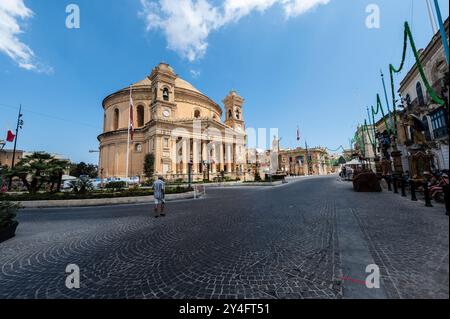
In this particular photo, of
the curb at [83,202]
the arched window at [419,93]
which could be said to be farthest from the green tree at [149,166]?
the arched window at [419,93]

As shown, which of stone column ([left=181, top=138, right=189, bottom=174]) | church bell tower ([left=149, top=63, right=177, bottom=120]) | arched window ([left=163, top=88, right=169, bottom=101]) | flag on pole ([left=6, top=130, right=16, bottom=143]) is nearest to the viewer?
flag on pole ([left=6, top=130, right=16, bottom=143])

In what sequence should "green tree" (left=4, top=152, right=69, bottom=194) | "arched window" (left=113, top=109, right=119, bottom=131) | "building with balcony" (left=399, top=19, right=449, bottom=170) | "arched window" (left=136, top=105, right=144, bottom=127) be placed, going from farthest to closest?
"arched window" (left=113, top=109, right=119, bottom=131) < "arched window" (left=136, top=105, right=144, bottom=127) < "building with balcony" (left=399, top=19, right=449, bottom=170) < "green tree" (left=4, top=152, right=69, bottom=194)

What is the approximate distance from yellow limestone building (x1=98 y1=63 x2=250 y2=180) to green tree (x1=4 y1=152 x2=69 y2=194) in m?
15.8

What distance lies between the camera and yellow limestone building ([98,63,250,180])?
32.7 m

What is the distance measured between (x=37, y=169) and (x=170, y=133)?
67.0ft

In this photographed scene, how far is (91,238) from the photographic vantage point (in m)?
5.03

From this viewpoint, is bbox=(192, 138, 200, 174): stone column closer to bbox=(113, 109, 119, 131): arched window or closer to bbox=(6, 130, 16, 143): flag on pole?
bbox=(113, 109, 119, 131): arched window

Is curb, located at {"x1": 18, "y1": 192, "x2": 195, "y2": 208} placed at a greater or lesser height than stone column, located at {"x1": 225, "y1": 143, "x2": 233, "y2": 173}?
lesser

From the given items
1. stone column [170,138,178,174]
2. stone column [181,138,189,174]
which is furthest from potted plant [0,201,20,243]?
stone column [181,138,189,174]

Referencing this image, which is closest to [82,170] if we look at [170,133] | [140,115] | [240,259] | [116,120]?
[116,120]

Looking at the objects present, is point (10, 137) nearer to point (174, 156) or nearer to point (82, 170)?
point (174, 156)

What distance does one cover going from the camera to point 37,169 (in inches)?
532

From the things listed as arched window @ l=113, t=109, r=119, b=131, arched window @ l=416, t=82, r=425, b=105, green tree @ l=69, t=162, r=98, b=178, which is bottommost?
green tree @ l=69, t=162, r=98, b=178

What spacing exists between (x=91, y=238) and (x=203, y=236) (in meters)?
3.17
